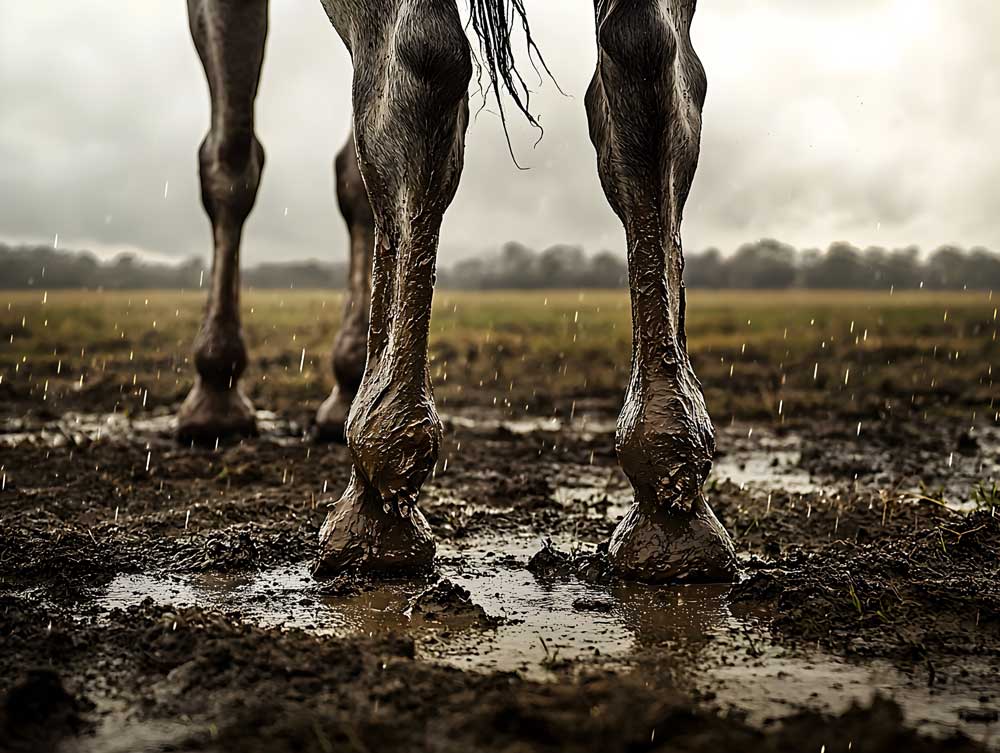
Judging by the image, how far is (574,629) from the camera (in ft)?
7.02

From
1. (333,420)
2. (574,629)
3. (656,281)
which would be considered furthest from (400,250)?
(333,420)

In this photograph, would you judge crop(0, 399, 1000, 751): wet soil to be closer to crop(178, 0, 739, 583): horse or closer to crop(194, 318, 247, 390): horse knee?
crop(178, 0, 739, 583): horse

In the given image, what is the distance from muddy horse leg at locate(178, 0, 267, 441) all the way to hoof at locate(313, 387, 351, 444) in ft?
1.16

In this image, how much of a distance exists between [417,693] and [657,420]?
3.53 ft

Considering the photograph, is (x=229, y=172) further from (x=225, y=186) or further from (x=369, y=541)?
(x=369, y=541)

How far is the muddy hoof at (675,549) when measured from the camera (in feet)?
8.27

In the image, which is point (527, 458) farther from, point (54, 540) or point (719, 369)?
point (719, 369)

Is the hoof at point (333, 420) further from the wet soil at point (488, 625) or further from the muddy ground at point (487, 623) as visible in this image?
the wet soil at point (488, 625)

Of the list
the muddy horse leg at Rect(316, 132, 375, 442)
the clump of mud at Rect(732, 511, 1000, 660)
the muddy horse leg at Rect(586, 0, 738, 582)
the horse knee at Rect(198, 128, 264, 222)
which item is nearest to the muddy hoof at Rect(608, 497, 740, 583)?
the muddy horse leg at Rect(586, 0, 738, 582)

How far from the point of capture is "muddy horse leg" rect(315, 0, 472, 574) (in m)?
2.56

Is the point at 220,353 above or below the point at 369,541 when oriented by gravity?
above

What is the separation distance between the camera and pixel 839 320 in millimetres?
14750

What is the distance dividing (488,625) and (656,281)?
99cm

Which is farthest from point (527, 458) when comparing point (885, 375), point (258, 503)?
point (885, 375)
